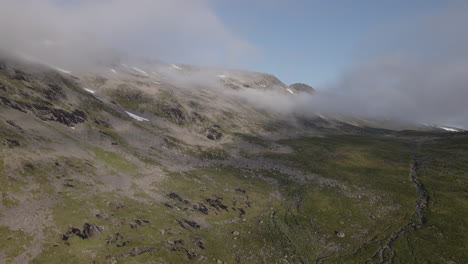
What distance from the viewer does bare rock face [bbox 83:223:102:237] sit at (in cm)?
4981

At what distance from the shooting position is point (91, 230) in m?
50.6

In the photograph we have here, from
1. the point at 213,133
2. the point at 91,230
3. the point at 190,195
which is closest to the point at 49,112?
the point at 190,195

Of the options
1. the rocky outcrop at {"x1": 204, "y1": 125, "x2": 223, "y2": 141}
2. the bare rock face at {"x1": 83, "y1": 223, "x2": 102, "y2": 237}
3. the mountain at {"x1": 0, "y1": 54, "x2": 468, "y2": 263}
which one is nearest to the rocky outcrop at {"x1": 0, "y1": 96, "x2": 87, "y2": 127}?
the mountain at {"x1": 0, "y1": 54, "x2": 468, "y2": 263}

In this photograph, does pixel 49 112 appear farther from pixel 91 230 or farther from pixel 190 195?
pixel 91 230

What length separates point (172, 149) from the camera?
124 meters

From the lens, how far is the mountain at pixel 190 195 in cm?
5097

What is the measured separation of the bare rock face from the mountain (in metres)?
0.24

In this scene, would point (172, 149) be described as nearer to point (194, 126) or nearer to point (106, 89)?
point (194, 126)

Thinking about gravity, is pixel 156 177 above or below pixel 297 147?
below

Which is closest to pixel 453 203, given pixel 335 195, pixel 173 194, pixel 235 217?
pixel 335 195

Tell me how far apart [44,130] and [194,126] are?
90137mm

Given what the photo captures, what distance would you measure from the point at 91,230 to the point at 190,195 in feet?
106

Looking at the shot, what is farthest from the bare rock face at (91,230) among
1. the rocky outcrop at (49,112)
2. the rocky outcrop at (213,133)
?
the rocky outcrop at (213,133)

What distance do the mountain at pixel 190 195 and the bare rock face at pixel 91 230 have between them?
239 mm
